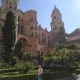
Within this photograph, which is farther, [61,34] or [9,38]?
[61,34]

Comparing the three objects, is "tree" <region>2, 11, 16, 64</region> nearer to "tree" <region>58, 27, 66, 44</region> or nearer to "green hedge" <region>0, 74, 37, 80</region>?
"green hedge" <region>0, 74, 37, 80</region>

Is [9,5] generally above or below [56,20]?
below

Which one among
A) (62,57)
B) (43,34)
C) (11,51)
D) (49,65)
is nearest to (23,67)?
(62,57)

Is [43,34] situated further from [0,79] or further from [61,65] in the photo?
[0,79]

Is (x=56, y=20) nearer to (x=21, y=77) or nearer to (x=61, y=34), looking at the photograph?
(x=61, y=34)

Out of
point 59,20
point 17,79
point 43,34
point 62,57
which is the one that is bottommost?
point 17,79

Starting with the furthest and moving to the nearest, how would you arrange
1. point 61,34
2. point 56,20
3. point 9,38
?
point 56,20
point 61,34
point 9,38

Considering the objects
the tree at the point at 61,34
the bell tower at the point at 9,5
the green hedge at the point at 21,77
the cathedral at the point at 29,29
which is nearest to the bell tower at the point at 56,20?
the cathedral at the point at 29,29

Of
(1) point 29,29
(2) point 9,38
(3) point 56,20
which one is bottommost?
(2) point 9,38

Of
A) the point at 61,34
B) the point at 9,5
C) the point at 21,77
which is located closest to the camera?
the point at 21,77

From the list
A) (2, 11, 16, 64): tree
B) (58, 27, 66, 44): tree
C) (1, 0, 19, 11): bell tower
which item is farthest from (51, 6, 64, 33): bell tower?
(2, 11, 16, 64): tree

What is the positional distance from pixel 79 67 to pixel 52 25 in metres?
55.4

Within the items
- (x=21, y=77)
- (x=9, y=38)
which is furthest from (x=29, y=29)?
(x=21, y=77)

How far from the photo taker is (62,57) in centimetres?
3303
